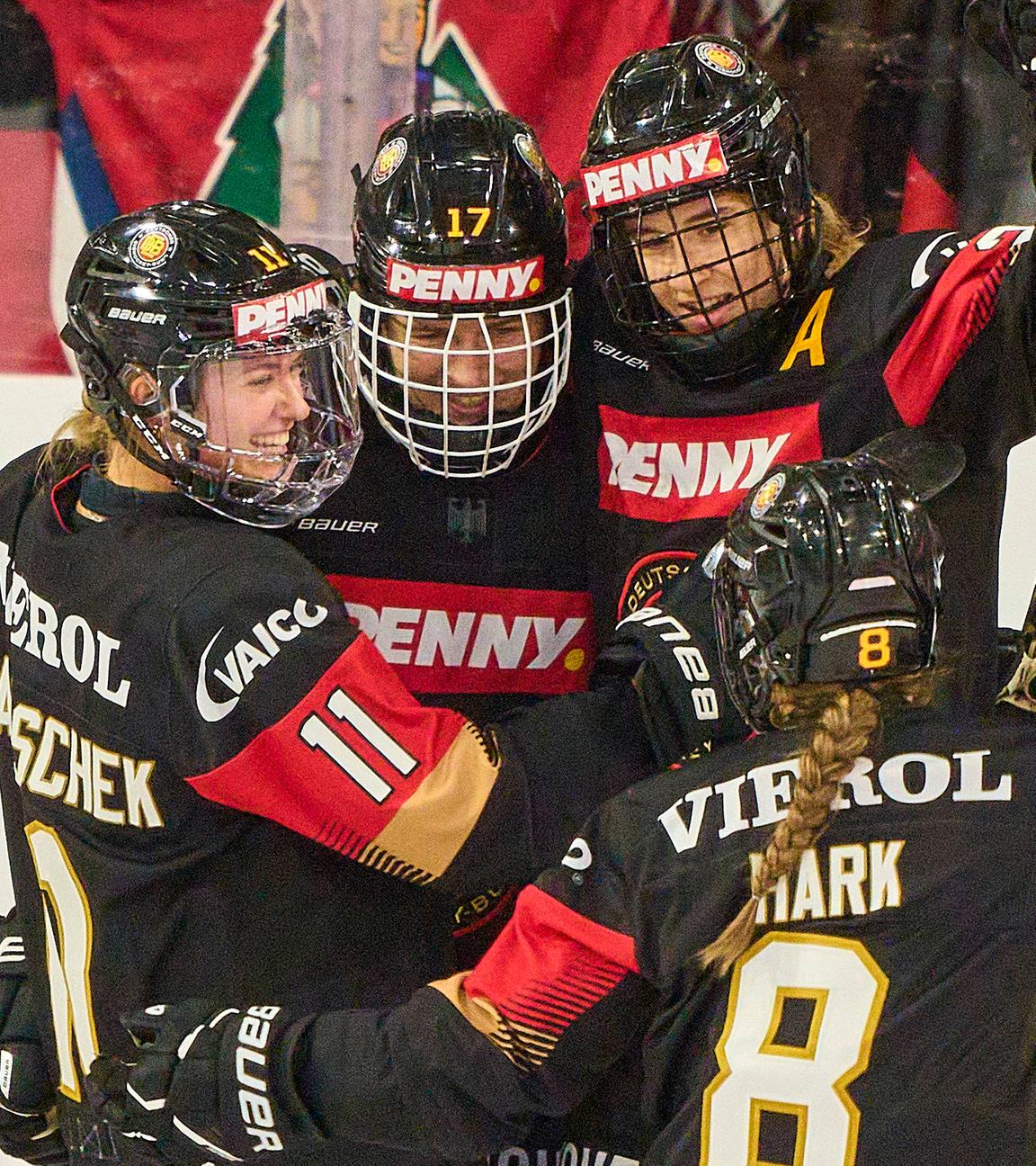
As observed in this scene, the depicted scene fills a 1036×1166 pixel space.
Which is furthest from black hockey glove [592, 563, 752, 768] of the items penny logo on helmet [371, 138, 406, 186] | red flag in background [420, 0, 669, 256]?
red flag in background [420, 0, 669, 256]

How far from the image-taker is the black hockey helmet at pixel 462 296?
1.93 m

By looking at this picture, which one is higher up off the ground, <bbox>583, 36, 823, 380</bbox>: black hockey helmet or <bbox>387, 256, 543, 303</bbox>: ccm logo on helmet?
<bbox>583, 36, 823, 380</bbox>: black hockey helmet

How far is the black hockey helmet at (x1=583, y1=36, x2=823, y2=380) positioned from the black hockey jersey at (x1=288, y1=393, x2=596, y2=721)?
26cm

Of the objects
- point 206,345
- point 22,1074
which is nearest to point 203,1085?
point 22,1074

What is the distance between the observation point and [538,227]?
6.45ft

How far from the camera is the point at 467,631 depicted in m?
2.12

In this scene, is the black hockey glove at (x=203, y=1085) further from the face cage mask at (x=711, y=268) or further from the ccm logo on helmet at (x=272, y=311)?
the face cage mask at (x=711, y=268)

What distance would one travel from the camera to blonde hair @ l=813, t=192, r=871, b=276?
6.66 feet

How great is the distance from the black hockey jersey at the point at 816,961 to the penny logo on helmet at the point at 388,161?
94 centimetres

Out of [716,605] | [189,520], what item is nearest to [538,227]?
[189,520]

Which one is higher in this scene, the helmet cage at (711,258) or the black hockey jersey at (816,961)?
the helmet cage at (711,258)

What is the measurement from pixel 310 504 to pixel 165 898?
433mm

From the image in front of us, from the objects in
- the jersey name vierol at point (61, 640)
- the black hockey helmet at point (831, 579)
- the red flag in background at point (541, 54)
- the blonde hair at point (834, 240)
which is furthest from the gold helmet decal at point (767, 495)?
the red flag in background at point (541, 54)

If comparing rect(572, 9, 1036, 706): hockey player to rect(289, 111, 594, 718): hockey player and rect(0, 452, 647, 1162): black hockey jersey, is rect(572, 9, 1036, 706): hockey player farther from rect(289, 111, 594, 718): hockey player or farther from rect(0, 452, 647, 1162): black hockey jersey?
rect(0, 452, 647, 1162): black hockey jersey
